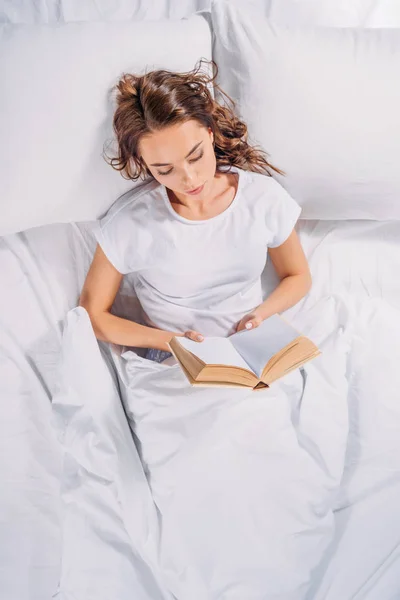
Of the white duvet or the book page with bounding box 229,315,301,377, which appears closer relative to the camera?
the white duvet

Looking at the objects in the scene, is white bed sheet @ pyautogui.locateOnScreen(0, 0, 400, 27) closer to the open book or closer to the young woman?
the young woman

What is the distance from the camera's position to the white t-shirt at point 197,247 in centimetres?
111

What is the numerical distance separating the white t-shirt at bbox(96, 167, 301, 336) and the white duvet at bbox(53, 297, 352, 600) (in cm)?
14

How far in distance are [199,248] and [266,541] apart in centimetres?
50

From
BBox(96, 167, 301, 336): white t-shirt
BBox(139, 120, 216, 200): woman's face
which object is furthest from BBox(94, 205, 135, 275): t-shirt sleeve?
BBox(139, 120, 216, 200): woman's face

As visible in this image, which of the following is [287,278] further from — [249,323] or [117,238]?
[117,238]

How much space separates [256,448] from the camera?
958mm

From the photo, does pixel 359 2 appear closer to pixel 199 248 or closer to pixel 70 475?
pixel 199 248

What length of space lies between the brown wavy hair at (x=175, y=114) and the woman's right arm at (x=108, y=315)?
177 mm

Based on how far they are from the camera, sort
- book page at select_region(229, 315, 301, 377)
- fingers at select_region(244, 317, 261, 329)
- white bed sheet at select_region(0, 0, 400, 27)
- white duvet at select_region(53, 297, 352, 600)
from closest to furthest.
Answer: white duvet at select_region(53, 297, 352, 600) < book page at select_region(229, 315, 301, 377) < fingers at select_region(244, 317, 261, 329) < white bed sheet at select_region(0, 0, 400, 27)

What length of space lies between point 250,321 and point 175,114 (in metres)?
0.38

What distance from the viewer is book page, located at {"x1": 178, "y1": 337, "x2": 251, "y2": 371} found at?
0.97 metres

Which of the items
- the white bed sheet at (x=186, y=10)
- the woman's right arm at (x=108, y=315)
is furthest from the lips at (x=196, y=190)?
the white bed sheet at (x=186, y=10)

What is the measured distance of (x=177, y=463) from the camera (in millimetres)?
959
